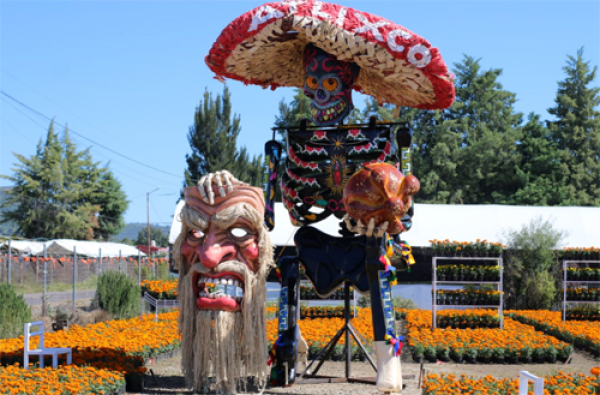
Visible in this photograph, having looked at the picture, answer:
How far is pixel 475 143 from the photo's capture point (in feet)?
112

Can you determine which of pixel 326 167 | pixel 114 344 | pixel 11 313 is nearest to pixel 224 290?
pixel 326 167

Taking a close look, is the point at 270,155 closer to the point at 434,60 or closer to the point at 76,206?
the point at 434,60

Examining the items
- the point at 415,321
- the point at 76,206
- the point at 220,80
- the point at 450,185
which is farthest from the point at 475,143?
the point at 220,80

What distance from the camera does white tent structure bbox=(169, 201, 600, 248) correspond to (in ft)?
64.2

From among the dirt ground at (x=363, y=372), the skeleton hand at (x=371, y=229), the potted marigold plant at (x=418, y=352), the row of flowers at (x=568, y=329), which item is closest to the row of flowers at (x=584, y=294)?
the row of flowers at (x=568, y=329)

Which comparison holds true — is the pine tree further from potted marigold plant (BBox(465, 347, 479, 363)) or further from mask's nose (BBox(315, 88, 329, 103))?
mask's nose (BBox(315, 88, 329, 103))

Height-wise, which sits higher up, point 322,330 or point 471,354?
point 322,330

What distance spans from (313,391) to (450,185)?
29.0m

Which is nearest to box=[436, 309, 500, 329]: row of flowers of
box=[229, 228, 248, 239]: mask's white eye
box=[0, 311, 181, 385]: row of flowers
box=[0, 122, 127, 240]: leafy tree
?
box=[0, 311, 181, 385]: row of flowers

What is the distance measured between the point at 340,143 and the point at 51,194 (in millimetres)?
38709

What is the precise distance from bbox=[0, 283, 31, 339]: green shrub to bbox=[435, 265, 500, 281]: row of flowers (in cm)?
790

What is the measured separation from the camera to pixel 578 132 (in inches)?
1350

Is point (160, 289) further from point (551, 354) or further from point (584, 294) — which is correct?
point (584, 294)

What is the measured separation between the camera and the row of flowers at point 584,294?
1460 centimetres
